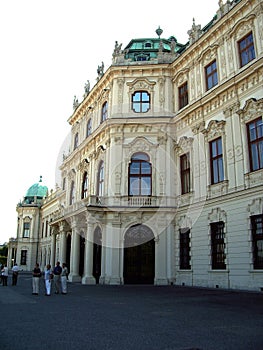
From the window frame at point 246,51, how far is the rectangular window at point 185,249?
437 inches

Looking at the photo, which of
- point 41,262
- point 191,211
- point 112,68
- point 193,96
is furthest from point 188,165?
point 41,262

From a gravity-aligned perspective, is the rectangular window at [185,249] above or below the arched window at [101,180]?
below

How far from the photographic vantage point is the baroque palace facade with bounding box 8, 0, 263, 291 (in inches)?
772

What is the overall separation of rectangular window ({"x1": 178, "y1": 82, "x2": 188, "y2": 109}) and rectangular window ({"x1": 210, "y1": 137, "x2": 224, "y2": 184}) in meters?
5.12

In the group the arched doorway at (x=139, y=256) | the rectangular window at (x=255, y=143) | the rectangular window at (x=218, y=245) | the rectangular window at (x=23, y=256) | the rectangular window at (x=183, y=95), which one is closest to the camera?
the rectangular window at (x=255, y=143)

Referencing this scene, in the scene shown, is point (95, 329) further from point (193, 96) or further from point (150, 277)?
point (193, 96)

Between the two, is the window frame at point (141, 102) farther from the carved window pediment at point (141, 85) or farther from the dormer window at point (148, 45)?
the dormer window at point (148, 45)

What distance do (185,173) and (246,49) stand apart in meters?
8.92

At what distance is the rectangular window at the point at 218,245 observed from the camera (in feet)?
67.1

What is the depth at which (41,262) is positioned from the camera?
60.4 m

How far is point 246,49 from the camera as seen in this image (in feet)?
68.2

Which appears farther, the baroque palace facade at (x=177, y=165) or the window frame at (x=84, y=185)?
the window frame at (x=84, y=185)

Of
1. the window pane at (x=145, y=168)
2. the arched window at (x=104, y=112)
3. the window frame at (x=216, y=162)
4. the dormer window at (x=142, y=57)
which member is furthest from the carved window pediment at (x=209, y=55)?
the arched window at (x=104, y=112)

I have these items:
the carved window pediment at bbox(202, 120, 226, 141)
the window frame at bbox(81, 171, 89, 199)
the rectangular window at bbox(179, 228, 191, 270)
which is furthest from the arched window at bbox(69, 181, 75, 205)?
the carved window pediment at bbox(202, 120, 226, 141)
